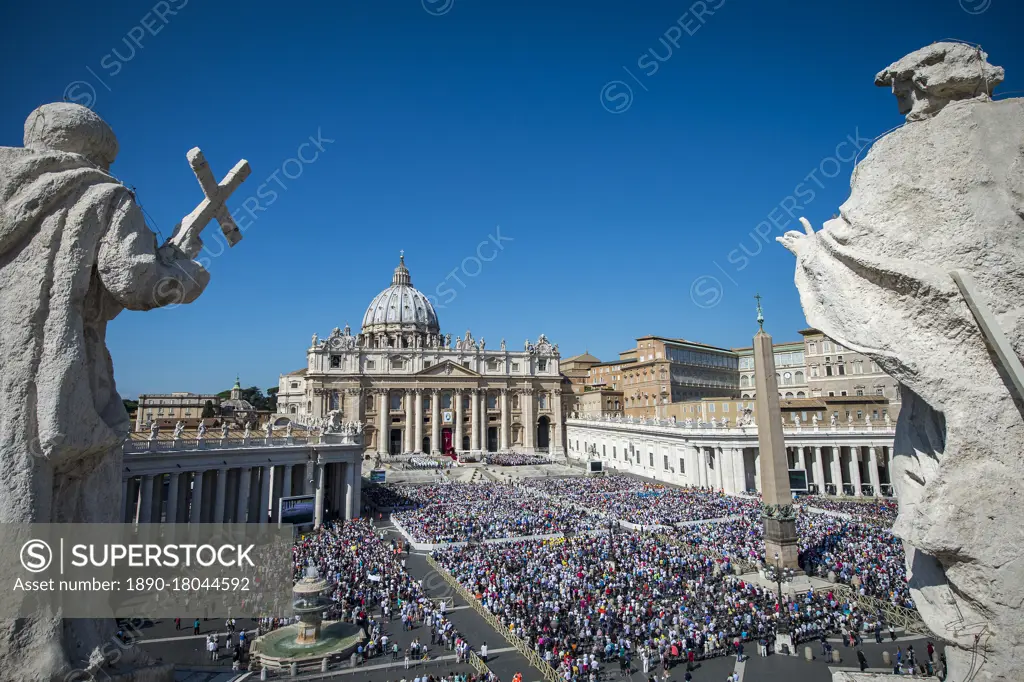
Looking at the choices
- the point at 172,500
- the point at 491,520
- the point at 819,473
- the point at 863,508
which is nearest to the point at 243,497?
the point at 172,500

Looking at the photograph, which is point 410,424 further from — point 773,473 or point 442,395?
point 773,473

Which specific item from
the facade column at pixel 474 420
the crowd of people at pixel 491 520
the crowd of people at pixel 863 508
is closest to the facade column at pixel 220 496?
the crowd of people at pixel 491 520

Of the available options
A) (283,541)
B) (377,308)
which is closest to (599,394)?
(377,308)

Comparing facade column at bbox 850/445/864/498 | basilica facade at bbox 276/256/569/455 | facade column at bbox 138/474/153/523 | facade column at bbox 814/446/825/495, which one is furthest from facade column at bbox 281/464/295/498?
basilica facade at bbox 276/256/569/455

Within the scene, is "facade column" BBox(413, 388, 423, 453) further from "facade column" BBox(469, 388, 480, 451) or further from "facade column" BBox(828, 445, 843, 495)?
"facade column" BBox(828, 445, 843, 495)

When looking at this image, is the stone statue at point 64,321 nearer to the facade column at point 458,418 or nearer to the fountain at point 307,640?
the fountain at point 307,640
